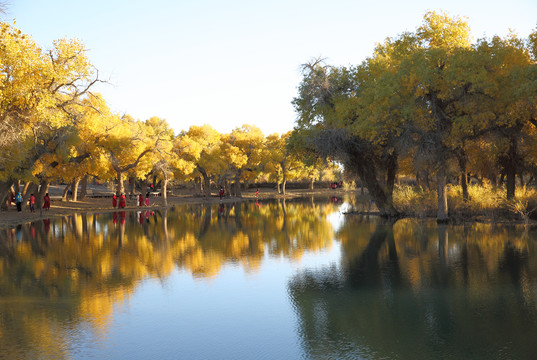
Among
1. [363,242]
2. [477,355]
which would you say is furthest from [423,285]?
[363,242]

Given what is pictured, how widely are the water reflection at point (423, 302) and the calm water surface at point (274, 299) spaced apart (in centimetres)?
3

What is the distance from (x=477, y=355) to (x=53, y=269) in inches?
466

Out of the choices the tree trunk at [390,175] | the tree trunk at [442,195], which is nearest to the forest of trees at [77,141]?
the tree trunk at [390,175]

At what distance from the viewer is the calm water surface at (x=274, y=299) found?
7.77 metres

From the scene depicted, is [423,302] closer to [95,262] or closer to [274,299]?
[274,299]

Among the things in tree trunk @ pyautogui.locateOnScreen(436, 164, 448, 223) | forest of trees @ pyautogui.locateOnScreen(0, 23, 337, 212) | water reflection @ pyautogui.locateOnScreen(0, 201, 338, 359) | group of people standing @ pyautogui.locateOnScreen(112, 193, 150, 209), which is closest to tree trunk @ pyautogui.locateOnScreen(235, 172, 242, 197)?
forest of trees @ pyautogui.locateOnScreen(0, 23, 337, 212)

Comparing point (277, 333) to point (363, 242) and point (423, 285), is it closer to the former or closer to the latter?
point (423, 285)

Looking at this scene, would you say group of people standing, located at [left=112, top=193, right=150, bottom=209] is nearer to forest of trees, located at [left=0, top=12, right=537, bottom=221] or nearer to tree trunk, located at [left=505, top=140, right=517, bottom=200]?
forest of trees, located at [left=0, top=12, right=537, bottom=221]

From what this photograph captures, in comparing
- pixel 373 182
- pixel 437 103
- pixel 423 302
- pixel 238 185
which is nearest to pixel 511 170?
pixel 437 103

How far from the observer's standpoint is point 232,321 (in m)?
9.30

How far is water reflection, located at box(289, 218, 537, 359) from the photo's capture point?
763 centimetres

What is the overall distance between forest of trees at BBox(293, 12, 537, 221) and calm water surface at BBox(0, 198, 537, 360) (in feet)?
21.9

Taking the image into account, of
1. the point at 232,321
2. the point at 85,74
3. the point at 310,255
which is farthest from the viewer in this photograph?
the point at 85,74

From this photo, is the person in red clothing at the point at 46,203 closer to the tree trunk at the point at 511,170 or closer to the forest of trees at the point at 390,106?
the forest of trees at the point at 390,106
